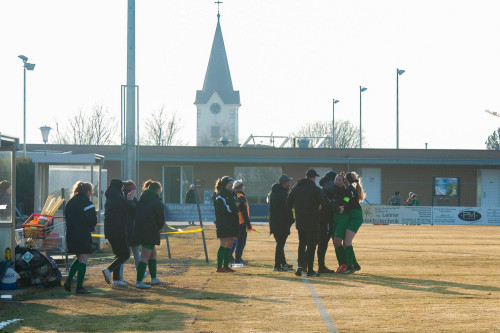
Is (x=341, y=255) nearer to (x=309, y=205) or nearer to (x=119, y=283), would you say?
(x=309, y=205)

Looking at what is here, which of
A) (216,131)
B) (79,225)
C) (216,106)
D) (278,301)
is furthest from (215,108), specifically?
(278,301)

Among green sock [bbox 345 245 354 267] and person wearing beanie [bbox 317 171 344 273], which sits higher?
person wearing beanie [bbox 317 171 344 273]

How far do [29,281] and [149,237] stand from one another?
7.28 feet

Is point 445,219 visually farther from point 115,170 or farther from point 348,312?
point 348,312

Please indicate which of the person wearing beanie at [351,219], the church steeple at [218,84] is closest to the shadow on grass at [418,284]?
the person wearing beanie at [351,219]

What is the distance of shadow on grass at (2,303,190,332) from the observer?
9578 millimetres

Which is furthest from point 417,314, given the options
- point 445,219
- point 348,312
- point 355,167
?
point 355,167

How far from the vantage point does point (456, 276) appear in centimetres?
1512

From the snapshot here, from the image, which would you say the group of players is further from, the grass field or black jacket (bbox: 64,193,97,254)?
black jacket (bbox: 64,193,97,254)

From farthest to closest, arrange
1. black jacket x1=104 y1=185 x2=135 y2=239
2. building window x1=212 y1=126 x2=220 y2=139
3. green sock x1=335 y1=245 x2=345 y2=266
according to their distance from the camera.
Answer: building window x1=212 y1=126 x2=220 y2=139 → green sock x1=335 y1=245 x2=345 y2=266 → black jacket x1=104 y1=185 x2=135 y2=239

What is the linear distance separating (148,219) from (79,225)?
3.68ft

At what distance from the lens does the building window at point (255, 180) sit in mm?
51969

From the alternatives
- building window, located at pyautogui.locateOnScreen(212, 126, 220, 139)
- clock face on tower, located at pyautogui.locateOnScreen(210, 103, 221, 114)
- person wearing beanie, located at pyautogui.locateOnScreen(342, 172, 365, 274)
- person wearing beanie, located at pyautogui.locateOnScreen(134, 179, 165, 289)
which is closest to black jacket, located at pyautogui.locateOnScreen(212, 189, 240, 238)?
person wearing beanie, located at pyautogui.locateOnScreen(342, 172, 365, 274)

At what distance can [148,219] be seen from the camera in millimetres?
13711
